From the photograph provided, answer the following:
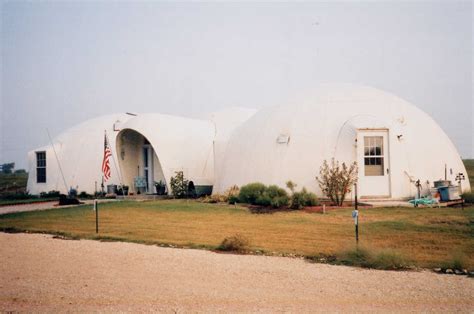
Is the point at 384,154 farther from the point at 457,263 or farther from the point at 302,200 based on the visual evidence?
the point at 457,263

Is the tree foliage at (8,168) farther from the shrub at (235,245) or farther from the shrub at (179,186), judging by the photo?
the shrub at (235,245)

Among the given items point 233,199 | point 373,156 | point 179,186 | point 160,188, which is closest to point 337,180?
point 373,156

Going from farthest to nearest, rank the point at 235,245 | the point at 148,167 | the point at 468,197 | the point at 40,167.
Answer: the point at 40,167, the point at 148,167, the point at 468,197, the point at 235,245

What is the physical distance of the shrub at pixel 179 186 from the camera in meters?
24.7

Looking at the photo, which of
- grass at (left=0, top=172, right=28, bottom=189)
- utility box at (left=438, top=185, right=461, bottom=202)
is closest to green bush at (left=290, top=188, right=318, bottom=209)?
utility box at (left=438, top=185, right=461, bottom=202)

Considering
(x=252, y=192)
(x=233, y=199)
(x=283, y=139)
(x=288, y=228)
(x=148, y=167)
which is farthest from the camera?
(x=148, y=167)

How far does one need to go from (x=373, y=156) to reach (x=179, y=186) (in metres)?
10.9

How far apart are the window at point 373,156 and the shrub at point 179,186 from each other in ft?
34.7

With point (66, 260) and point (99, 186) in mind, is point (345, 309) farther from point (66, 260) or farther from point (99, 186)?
point (99, 186)

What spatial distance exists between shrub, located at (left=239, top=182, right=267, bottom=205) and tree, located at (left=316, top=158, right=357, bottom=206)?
2.27 metres

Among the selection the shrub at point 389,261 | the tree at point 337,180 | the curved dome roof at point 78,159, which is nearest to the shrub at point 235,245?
the shrub at point 389,261

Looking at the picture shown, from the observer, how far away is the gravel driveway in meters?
5.73

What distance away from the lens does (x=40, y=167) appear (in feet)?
98.7

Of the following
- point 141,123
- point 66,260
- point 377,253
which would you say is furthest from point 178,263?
point 141,123
